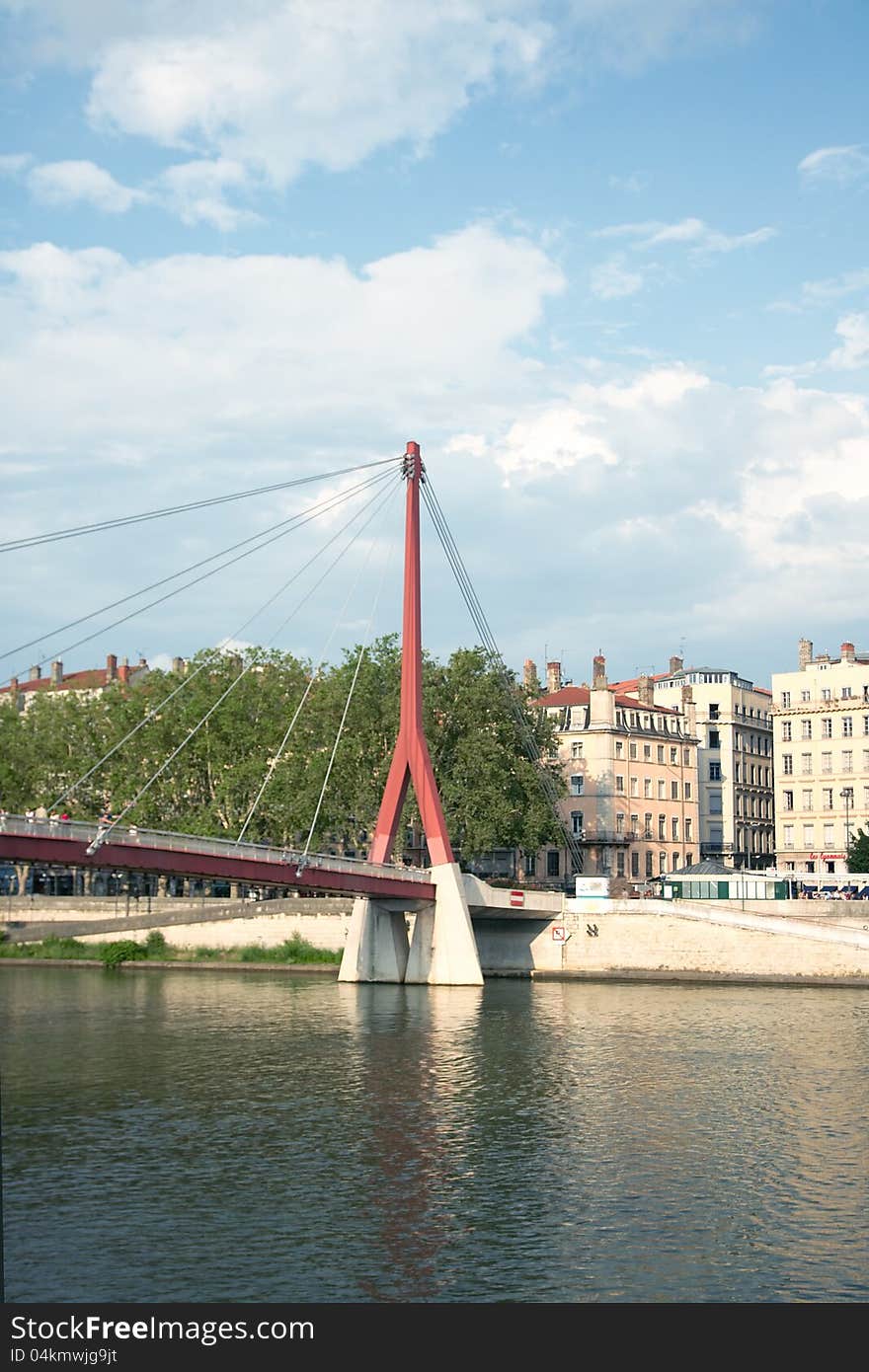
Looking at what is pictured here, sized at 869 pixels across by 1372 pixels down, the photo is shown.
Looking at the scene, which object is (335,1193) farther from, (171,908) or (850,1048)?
(171,908)

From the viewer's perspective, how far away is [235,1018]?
51906mm

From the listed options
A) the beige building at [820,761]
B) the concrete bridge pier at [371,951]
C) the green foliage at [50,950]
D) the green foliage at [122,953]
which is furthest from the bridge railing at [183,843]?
the beige building at [820,761]

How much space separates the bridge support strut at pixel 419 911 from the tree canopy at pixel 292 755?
14.3m

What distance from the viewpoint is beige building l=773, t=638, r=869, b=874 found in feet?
340

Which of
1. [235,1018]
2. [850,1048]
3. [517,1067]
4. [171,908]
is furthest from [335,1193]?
[171,908]

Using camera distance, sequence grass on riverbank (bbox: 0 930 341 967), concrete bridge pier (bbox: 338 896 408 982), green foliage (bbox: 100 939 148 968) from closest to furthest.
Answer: concrete bridge pier (bbox: 338 896 408 982)
grass on riverbank (bbox: 0 930 341 967)
green foliage (bbox: 100 939 148 968)

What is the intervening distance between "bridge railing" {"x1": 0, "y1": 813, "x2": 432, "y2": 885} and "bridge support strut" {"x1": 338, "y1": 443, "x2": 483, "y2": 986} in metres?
1.40

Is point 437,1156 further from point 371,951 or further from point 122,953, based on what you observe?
point 122,953

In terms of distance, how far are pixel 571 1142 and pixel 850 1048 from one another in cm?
1481

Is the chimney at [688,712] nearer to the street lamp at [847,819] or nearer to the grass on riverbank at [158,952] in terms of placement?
the street lamp at [847,819]

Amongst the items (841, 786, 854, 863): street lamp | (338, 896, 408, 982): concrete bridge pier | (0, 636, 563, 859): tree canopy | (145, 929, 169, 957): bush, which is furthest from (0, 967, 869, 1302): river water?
(841, 786, 854, 863): street lamp

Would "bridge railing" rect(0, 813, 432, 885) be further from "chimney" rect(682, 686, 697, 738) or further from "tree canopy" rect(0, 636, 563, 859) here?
"chimney" rect(682, 686, 697, 738)

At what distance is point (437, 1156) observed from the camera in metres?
30.4

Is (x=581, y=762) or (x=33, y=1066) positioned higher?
(x=581, y=762)
